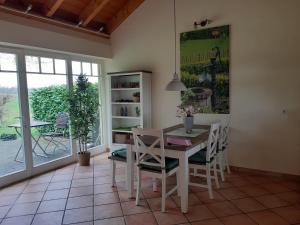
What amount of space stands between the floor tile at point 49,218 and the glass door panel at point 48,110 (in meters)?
1.60

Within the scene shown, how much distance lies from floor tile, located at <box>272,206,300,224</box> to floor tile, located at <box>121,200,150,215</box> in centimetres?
152

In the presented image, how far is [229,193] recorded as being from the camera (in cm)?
325

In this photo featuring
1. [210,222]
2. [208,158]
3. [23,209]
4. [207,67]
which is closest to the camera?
[210,222]

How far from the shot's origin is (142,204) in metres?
3.00

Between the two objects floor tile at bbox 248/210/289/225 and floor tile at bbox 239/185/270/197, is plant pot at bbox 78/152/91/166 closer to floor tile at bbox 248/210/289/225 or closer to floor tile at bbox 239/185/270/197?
floor tile at bbox 239/185/270/197

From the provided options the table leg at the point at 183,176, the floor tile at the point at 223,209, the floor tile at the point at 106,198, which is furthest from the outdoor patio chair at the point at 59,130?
the floor tile at the point at 223,209

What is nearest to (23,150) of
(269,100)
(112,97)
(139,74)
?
(112,97)

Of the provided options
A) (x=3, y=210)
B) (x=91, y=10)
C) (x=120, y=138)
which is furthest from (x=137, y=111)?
(x=3, y=210)

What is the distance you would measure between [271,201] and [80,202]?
2.44 meters

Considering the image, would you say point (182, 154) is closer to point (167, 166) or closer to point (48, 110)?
point (167, 166)

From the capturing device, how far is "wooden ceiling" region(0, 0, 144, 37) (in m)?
3.64

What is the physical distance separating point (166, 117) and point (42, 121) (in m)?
2.32

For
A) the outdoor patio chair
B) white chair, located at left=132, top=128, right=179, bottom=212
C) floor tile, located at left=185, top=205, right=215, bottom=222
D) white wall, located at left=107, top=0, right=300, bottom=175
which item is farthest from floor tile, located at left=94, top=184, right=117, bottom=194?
white wall, located at left=107, top=0, right=300, bottom=175

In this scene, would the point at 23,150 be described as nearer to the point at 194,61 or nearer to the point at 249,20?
the point at 194,61
